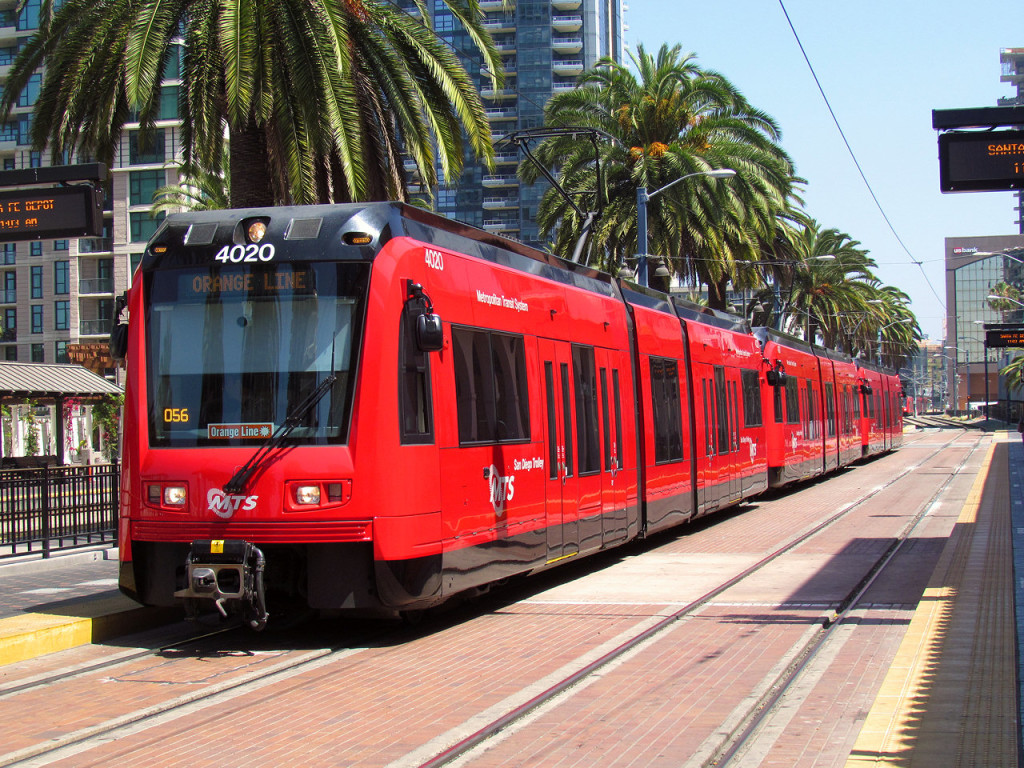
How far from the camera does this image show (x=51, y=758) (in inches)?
248

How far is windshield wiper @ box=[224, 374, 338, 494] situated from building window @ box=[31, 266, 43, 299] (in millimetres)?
73693

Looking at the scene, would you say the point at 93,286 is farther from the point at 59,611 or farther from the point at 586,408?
the point at 59,611

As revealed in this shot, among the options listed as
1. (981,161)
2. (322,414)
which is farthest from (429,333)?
(981,161)

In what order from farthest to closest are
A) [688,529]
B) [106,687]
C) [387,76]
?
1. [688,529]
2. [387,76]
3. [106,687]

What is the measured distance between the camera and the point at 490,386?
10914 millimetres

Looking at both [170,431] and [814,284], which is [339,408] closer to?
[170,431]

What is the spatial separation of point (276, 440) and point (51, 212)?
214 inches

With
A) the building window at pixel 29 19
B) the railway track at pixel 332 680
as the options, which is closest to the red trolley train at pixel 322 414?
the railway track at pixel 332 680

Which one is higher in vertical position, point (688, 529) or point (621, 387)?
point (621, 387)

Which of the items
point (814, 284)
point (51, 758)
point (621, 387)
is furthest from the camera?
point (814, 284)

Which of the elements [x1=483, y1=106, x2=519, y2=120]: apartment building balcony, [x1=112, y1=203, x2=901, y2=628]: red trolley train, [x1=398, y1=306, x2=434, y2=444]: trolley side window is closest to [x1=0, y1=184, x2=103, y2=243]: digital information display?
[x1=112, y1=203, x2=901, y2=628]: red trolley train

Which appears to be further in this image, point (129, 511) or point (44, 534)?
point (44, 534)

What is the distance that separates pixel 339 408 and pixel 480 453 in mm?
1827

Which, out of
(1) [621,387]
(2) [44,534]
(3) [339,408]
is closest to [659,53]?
(1) [621,387]
